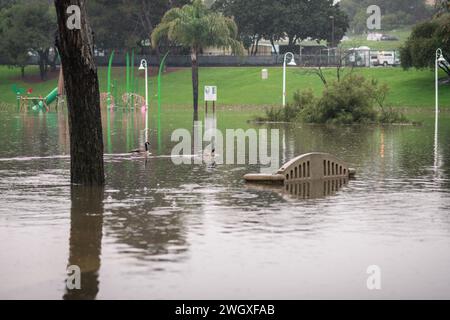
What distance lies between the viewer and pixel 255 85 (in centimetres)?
8544

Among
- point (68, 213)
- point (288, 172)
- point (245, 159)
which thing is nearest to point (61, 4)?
point (68, 213)

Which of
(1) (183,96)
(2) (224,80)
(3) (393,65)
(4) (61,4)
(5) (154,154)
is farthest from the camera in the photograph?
(3) (393,65)

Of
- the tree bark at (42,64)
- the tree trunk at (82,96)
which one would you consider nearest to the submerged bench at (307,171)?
the tree trunk at (82,96)

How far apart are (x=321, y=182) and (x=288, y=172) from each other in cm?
79

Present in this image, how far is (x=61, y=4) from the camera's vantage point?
1812 cm

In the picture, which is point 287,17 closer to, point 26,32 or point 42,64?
point 42,64

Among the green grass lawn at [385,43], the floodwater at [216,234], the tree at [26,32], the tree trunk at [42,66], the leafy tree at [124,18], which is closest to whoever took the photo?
the floodwater at [216,234]

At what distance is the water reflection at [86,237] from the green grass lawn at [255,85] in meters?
52.8

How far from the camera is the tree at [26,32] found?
95081 millimetres

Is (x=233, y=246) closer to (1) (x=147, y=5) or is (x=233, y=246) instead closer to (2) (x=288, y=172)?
(2) (x=288, y=172)

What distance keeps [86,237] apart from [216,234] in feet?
5.85

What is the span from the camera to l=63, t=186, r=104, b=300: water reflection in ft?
36.6

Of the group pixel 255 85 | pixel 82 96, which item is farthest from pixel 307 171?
pixel 255 85

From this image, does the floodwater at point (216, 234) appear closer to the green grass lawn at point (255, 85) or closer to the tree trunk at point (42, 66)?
the green grass lawn at point (255, 85)
